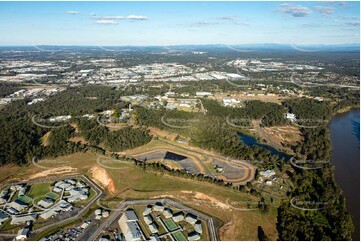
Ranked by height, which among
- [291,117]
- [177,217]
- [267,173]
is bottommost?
[177,217]

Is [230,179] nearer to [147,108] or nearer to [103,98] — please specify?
[147,108]

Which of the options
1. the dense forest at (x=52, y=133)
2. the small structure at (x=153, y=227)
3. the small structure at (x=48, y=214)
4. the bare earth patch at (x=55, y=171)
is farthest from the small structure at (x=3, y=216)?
the small structure at (x=153, y=227)

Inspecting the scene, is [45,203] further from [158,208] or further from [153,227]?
[153,227]

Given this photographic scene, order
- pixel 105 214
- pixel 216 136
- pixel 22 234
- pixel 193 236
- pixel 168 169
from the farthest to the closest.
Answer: pixel 216 136 < pixel 168 169 < pixel 105 214 < pixel 22 234 < pixel 193 236

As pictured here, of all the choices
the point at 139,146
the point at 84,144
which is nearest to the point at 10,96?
the point at 84,144

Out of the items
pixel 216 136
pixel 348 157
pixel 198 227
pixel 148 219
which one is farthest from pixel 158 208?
pixel 348 157

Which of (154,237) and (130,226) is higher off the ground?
(130,226)
